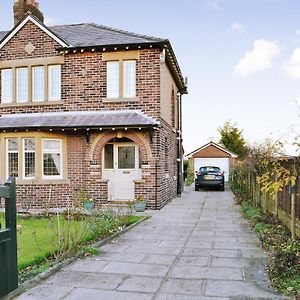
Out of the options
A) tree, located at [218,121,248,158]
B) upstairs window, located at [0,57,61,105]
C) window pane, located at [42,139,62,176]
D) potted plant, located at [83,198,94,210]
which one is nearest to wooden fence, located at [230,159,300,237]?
Answer: potted plant, located at [83,198,94,210]

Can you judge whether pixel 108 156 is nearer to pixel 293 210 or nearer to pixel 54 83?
pixel 54 83

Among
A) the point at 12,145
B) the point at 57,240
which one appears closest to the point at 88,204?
the point at 12,145

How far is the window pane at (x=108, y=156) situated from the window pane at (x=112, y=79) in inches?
85.6

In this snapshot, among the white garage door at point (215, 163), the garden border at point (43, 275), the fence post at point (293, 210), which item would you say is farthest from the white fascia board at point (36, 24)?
the white garage door at point (215, 163)

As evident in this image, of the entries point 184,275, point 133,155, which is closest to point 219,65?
point 133,155

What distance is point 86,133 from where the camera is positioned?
1539 cm

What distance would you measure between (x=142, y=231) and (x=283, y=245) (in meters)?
3.95

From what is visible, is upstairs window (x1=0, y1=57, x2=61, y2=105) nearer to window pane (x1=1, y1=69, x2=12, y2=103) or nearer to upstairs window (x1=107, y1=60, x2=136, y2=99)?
window pane (x1=1, y1=69, x2=12, y2=103)

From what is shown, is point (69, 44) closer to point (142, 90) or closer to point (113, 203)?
point (142, 90)

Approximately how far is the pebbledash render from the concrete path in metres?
5.57

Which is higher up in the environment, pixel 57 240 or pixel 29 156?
pixel 29 156

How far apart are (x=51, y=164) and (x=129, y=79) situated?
4.68 m

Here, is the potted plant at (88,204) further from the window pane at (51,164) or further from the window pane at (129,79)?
the window pane at (129,79)

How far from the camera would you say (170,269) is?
20.9 feet
